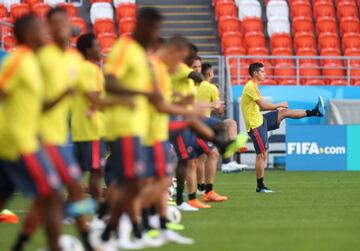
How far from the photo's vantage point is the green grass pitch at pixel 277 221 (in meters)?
10.3

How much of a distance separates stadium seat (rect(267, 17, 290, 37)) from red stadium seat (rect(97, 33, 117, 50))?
14.8 ft

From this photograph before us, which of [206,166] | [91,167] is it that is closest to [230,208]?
[206,166]

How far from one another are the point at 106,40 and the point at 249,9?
4.39 meters

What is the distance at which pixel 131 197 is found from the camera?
29.7 ft

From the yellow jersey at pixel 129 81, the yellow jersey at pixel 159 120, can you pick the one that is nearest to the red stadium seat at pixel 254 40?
the yellow jersey at pixel 159 120

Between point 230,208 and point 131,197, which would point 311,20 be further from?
point 131,197

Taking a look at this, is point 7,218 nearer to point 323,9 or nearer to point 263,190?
point 263,190

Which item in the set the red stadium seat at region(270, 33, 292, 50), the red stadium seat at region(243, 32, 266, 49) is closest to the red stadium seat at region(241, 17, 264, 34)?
the red stadium seat at region(243, 32, 266, 49)

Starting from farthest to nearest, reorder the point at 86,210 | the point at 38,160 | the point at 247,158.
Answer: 1. the point at 247,158
2. the point at 86,210
3. the point at 38,160

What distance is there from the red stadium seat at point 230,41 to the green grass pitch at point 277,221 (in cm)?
1034

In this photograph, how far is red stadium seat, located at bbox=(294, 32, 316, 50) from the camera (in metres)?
30.7

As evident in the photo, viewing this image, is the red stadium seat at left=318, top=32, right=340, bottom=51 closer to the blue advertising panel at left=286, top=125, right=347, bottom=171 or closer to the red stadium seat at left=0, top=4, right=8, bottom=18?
the blue advertising panel at left=286, top=125, right=347, bottom=171

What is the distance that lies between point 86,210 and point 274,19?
75.9 feet

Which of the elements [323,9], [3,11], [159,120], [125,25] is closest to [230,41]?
[125,25]
